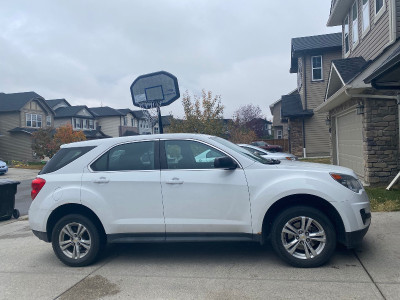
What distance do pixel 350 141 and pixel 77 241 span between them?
998cm

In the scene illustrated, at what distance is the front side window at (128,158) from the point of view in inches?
205

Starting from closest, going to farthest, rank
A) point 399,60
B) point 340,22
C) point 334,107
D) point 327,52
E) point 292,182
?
1. point 292,182
2. point 399,60
3. point 334,107
4. point 340,22
5. point 327,52

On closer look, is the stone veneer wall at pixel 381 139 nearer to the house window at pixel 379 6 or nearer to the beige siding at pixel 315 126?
the house window at pixel 379 6

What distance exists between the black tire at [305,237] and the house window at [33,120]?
137ft

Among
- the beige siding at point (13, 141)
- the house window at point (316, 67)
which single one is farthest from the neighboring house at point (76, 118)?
the house window at point (316, 67)

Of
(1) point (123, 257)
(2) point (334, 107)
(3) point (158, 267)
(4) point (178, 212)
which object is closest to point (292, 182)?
(4) point (178, 212)

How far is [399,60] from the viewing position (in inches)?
235

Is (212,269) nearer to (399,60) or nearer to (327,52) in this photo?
(399,60)

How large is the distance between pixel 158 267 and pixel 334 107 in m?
11.2

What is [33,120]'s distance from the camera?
41969 millimetres

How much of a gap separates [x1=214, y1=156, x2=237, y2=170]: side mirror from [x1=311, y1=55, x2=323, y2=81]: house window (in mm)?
22296

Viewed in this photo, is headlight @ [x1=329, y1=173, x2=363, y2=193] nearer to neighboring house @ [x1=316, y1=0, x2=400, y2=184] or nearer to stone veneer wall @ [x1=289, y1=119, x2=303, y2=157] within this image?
neighboring house @ [x1=316, y1=0, x2=400, y2=184]

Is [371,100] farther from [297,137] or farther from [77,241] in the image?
[297,137]

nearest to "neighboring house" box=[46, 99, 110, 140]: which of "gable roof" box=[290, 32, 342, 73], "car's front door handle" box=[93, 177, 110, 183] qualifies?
"gable roof" box=[290, 32, 342, 73]
